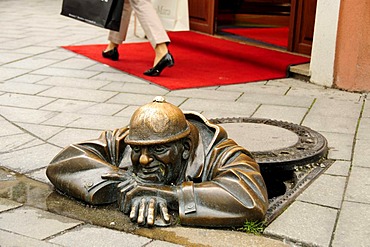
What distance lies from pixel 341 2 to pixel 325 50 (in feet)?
1.66

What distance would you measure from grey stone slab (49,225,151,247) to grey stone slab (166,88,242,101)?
2869mm

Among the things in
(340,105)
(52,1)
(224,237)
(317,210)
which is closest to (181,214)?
(224,237)

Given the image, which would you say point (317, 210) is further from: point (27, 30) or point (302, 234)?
point (27, 30)

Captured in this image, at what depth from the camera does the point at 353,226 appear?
302 cm

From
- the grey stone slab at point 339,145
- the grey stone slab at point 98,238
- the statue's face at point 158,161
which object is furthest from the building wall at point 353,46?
the grey stone slab at point 98,238

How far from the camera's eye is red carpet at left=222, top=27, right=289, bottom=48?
8.25 m

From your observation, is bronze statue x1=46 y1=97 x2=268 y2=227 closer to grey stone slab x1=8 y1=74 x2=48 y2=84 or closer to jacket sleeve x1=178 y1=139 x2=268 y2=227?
jacket sleeve x1=178 y1=139 x2=268 y2=227

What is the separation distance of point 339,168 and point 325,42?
2512 millimetres

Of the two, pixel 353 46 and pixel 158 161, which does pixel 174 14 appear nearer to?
pixel 353 46

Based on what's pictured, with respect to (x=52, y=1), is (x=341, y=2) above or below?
above

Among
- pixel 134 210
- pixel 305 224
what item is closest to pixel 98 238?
pixel 134 210

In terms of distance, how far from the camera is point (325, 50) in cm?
609

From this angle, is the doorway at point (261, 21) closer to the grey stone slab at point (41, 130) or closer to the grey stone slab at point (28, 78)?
the grey stone slab at point (28, 78)

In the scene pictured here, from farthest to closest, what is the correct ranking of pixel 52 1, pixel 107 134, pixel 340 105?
pixel 52 1 < pixel 340 105 < pixel 107 134
